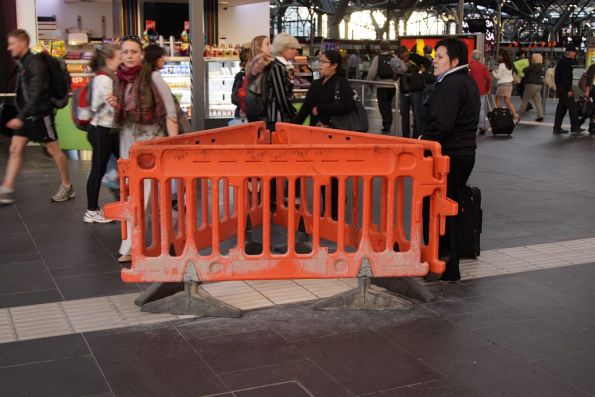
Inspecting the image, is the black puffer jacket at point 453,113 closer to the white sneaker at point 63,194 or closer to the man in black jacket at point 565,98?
the white sneaker at point 63,194

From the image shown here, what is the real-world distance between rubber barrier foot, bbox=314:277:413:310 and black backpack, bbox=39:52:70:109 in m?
4.43

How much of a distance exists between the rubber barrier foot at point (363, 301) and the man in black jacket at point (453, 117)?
75 cm

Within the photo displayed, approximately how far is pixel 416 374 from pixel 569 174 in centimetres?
745

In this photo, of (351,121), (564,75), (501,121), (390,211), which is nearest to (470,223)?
(390,211)

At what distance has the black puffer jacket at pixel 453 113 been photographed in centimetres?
568

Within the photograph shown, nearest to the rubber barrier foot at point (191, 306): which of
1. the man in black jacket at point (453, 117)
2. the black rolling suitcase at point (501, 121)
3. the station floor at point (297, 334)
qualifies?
the station floor at point (297, 334)

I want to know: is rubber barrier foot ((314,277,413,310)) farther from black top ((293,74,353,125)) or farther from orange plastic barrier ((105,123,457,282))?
black top ((293,74,353,125))

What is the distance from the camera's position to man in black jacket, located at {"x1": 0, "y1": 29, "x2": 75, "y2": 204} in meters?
8.17

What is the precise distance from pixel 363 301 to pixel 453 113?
148cm

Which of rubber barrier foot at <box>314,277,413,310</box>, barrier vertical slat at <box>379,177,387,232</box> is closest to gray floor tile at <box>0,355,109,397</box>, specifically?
rubber barrier foot at <box>314,277,413,310</box>

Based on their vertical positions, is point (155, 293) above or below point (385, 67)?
below

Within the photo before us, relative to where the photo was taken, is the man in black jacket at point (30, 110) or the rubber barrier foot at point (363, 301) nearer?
the rubber barrier foot at point (363, 301)

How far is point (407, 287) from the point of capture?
5.44 m

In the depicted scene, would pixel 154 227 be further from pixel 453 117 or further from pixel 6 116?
pixel 6 116
